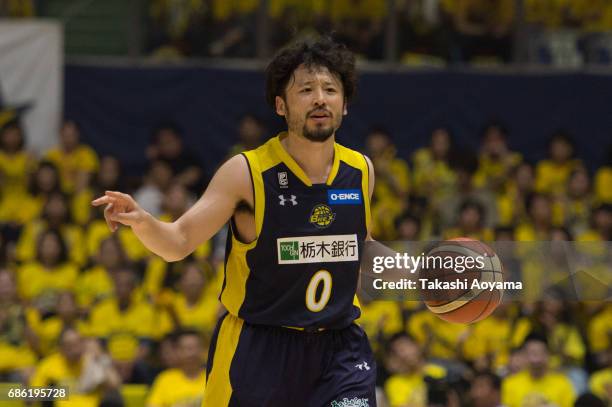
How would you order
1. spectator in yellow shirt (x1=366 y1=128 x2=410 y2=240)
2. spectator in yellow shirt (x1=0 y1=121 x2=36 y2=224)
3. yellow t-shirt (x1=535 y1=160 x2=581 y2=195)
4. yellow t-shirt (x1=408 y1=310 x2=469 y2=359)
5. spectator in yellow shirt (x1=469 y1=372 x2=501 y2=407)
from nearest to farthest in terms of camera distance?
spectator in yellow shirt (x1=469 y1=372 x2=501 y2=407) → yellow t-shirt (x1=408 y1=310 x2=469 y2=359) → spectator in yellow shirt (x1=366 y1=128 x2=410 y2=240) → spectator in yellow shirt (x1=0 y1=121 x2=36 y2=224) → yellow t-shirt (x1=535 y1=160 x2=581 y2=195)

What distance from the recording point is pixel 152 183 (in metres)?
13.7

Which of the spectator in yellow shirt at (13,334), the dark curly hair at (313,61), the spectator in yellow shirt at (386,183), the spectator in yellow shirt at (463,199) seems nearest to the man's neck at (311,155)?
the dark curly hair at (313,61)

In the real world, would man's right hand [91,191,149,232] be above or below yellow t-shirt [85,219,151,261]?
below

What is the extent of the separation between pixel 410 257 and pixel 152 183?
25.7 ft

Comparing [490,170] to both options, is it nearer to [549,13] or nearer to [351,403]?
[549,13]

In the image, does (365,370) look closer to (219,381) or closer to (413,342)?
(219,381)

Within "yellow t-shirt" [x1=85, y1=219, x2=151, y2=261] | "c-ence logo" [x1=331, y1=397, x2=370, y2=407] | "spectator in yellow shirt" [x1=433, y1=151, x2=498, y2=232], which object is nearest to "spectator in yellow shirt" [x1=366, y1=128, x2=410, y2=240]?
"spectator in yellow shirt" [x1=433, y1=151, x2=498, y2=232]

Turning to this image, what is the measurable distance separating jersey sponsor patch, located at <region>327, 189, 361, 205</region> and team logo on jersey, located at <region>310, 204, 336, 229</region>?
0.15 ft

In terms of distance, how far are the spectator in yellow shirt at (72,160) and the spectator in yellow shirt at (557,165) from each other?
5630 millimetres

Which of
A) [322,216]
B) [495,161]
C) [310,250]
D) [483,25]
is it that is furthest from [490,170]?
[310,250]

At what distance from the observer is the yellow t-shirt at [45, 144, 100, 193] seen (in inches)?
548

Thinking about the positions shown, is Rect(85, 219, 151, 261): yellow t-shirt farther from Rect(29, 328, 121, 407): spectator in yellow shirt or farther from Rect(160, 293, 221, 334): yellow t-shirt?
Rect(29, 328, 121, 407): spectator in yellow shirt

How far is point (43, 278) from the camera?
12.2 metres

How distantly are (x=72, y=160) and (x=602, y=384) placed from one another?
23.5 feet
